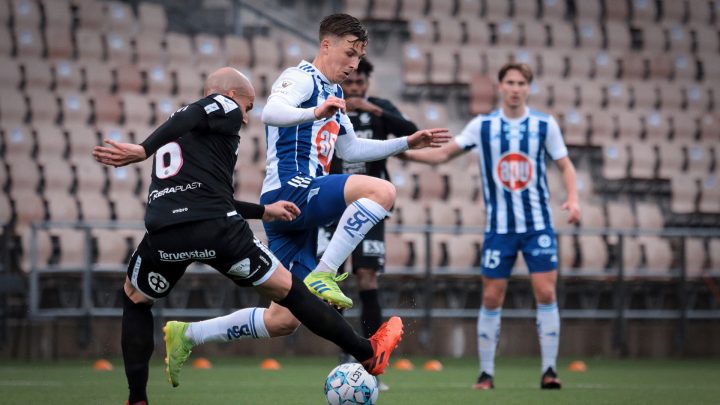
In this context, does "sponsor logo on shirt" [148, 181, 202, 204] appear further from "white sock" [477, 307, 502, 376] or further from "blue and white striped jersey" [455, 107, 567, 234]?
"white sock" [477, 307, 502, 376]

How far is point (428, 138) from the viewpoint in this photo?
607 cm

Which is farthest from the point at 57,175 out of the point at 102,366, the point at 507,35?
the point at 507,35

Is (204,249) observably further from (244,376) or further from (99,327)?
(99,327)

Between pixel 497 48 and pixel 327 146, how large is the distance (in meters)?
11.5

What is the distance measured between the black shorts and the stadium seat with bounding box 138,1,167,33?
1121 centimetres

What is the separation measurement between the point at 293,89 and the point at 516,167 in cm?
300

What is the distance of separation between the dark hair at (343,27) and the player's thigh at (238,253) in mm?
1276

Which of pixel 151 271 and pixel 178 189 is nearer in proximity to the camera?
pixel 178 189

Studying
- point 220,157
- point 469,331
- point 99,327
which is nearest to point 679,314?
point 469,331

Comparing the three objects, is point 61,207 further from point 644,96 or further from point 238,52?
point 644,96

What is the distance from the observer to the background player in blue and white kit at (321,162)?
5633 millimetres

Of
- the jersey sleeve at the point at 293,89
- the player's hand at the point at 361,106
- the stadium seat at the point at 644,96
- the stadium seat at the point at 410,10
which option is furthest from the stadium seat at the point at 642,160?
the jersey sleeve at the point at 293,89

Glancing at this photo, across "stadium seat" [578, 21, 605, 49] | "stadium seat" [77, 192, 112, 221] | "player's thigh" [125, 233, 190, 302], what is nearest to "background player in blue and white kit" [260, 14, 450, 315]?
"player's thigh" [125, 233, 190, 302]

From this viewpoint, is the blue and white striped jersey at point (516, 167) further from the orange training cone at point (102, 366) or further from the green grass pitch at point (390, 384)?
the orange training cone at point (102, 366)
